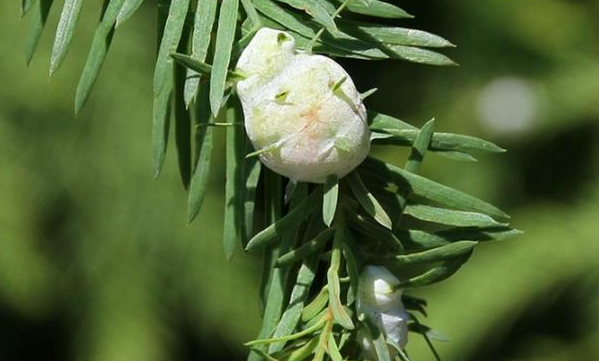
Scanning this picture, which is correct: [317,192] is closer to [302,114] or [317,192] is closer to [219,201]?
[302,114]

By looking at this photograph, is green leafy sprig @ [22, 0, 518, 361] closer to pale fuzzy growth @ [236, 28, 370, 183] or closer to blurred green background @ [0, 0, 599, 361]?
pale fuzzy growth @ [236, 28, 370, 183]

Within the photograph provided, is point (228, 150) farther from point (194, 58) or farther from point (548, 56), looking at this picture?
point (548, 56)

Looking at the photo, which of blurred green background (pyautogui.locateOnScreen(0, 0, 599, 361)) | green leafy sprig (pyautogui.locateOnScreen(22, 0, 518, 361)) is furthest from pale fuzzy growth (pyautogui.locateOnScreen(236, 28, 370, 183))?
blurred green background (pyautogui.locateOnScreen(0, 0, 599, 361))

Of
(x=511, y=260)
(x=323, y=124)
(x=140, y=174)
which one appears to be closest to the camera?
(x=323, y=124)

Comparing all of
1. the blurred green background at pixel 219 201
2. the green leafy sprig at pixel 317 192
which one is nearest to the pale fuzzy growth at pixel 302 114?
the green leafy sprig at pixel 317 192

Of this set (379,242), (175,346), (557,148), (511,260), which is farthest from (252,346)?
(557,148)
